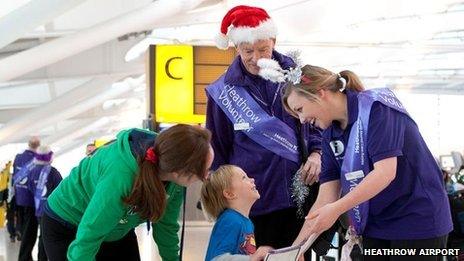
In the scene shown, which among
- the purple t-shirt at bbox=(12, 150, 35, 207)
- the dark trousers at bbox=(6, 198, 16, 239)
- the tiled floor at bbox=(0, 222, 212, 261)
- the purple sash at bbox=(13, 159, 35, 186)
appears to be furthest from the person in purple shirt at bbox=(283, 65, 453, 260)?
the dark trousers at bbox=(6, 198, 16, 239)

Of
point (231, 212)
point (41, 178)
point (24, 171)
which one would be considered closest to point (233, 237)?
point (231, 212)

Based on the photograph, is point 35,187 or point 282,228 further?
point 35,187

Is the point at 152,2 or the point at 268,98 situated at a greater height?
the point at 152,2

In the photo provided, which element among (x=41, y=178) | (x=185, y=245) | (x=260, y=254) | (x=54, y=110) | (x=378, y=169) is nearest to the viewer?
(x=378, y=169)

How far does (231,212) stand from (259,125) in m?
0.44

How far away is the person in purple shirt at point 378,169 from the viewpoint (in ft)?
10.5

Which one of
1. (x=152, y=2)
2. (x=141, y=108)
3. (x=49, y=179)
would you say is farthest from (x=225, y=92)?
(x=141, y=108)

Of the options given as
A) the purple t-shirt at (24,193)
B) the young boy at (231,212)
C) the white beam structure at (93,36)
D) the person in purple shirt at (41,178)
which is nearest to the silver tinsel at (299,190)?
the young boy at (231,212)

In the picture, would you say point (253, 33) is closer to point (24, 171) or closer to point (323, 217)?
point (323, 217)

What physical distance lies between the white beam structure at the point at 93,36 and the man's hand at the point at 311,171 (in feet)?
40.4

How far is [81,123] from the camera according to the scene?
38.5 m

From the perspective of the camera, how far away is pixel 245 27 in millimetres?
4098

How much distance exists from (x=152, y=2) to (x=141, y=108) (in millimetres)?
26175

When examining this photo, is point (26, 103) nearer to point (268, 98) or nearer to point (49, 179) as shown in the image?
point (49, 179)
